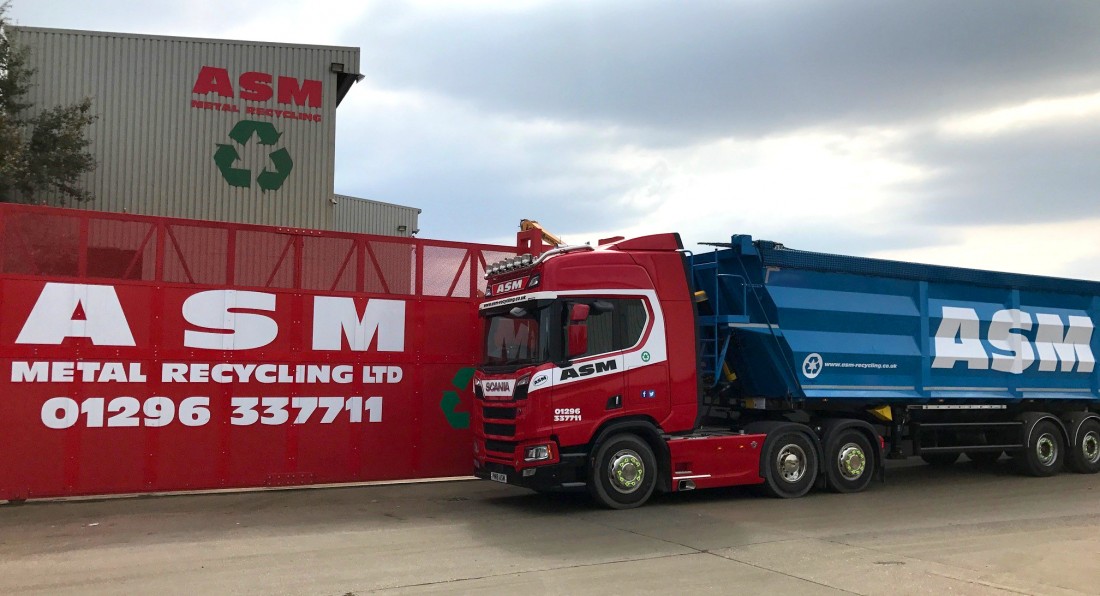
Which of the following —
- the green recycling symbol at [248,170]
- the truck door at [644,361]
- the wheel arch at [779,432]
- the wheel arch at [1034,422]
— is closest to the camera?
the truck door at [644,361]

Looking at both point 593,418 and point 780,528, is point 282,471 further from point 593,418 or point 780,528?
point 780,528

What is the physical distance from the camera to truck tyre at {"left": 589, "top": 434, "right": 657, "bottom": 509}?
422 inches

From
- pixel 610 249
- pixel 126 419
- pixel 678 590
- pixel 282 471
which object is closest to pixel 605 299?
pixel 610 249

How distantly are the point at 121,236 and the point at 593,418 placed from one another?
7084 mm

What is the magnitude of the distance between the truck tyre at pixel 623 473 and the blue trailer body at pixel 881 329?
1.86 meters

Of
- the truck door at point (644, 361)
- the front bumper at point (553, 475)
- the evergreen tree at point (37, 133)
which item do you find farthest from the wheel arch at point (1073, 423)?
the evergreen tree at point (37, 133)

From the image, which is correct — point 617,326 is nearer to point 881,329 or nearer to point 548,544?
point 548,544

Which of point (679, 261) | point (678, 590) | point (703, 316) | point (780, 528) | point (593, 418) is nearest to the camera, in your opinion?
point (678, 590)

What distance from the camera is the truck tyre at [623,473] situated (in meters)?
10.7

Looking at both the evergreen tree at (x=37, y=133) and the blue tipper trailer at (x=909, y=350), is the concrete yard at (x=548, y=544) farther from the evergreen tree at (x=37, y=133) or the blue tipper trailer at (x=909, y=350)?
the evergreen tree at (x=37, y=133)

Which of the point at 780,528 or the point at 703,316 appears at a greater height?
the point at 703,316

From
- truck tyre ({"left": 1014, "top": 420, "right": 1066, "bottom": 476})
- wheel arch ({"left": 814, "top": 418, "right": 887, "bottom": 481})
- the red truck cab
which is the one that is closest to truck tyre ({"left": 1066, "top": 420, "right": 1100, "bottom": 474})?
truck tyre ({"left": 1014, "top": 420, "right": 1066, "bottom": 476})

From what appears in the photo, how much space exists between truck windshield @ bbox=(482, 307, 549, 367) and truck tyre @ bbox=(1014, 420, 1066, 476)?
9413 millimetres

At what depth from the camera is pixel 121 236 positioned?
39.7 feet
